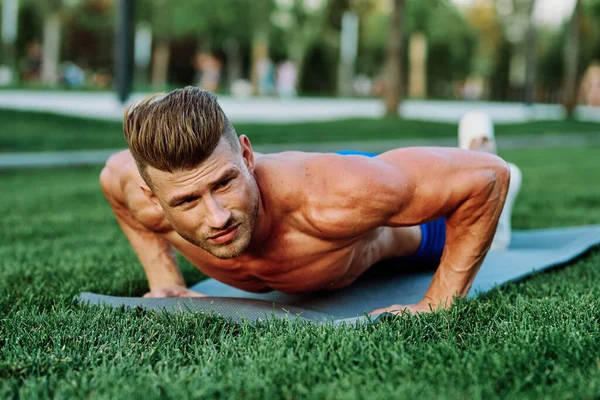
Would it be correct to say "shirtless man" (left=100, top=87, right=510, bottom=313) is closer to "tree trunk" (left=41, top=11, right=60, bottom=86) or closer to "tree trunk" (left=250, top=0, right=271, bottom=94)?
"tree trunk" (left=250, top=0, right=271, bottom=94)

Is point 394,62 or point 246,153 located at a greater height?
point 246,153

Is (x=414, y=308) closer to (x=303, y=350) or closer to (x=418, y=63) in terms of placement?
(x=303, y=350)

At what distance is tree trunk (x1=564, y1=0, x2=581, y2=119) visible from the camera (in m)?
21.4

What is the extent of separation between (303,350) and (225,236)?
0.51m

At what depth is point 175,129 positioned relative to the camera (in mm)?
2484

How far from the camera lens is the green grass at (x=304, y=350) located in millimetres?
2139

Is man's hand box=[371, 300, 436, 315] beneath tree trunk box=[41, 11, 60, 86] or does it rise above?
above

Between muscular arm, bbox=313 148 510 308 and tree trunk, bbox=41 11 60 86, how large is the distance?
38.2 metres

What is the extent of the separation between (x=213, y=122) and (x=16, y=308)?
4.80 ft

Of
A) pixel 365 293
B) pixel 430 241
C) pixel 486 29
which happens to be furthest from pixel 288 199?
pixel 486 29

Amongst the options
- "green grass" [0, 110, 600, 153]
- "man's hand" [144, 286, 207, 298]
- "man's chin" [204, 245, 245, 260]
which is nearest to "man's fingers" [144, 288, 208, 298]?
"man's hand" [144, 286, 207, 298]

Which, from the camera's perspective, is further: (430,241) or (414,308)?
(430,241)

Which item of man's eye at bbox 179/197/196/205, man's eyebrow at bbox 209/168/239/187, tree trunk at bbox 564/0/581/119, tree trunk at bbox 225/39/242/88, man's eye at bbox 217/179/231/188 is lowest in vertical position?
tree trunk at bbox 225/39/242/88

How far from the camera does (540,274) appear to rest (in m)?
3.94
